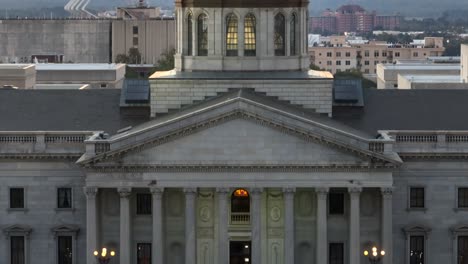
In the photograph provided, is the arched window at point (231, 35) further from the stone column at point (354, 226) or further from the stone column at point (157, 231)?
the stone column at point (354, 226)

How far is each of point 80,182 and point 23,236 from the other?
4.59m

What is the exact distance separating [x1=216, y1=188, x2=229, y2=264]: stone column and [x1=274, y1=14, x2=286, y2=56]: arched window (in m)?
14.1

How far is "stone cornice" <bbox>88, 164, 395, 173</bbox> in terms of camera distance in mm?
108875

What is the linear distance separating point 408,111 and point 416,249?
31.2 ft

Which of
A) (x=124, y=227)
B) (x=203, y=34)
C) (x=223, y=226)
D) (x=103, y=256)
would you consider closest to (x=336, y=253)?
(x=223, y=226)

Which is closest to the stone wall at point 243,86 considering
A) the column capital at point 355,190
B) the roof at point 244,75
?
the roof at point 244,75

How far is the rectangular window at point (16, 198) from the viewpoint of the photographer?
4451 inches

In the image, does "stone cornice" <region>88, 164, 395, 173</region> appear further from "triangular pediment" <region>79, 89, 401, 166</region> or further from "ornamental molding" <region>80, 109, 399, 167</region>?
"ornamental molding" <region>80, 109, 399, 167</region>

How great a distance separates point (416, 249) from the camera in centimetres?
11306

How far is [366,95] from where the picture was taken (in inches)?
4737

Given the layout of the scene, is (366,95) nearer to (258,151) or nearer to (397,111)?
(397,111)

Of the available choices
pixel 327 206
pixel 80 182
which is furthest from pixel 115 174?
pixel 327 206

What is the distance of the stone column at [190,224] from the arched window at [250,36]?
13.7 m

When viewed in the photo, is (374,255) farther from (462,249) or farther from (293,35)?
(293,35)
